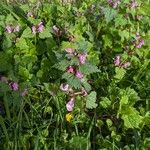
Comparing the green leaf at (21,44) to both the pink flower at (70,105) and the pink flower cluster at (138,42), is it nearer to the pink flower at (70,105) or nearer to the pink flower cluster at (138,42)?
the pink flower at (70,105)

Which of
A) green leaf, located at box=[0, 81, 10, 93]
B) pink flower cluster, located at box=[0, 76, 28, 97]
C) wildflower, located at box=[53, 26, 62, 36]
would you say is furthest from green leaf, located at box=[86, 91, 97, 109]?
wildflower, located at box=[53, 26, 62, 36]

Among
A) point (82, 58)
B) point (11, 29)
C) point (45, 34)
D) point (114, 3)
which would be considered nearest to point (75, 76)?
point (82, 58)

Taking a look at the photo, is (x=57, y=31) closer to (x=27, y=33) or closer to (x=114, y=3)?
(x=27, y=33)

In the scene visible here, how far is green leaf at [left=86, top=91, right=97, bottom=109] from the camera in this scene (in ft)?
10.6

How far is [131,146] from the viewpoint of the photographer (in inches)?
120

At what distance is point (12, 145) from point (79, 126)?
1.72 ft

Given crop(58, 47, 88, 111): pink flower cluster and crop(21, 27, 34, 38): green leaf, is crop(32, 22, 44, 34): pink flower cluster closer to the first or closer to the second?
crop(21, 27, 34, 38): green leaf

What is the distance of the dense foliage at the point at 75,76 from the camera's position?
314cm

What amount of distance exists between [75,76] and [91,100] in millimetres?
210

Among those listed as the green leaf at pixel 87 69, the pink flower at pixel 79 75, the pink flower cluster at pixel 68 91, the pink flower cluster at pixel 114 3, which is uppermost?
the pink flower cluster at pixel 114 3

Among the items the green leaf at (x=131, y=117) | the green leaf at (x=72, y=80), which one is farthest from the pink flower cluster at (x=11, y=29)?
the green leaf at (x=131, y=117)

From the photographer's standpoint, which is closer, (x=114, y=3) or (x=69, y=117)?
(x=69, y=117)

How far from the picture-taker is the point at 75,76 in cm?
318

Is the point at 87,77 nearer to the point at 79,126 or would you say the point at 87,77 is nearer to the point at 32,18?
the point at 79,126
